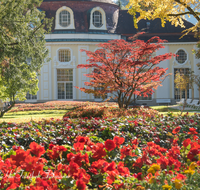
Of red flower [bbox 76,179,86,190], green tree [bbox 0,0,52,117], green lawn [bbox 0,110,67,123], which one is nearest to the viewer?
red flower [bbox 76,179,86,190]

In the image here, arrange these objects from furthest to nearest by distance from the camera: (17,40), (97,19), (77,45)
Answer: (97,19)
(77,45)
(17,40)

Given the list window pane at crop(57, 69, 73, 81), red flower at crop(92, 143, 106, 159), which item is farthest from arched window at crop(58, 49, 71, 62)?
red flower at crop(92, 143, 106, 159)

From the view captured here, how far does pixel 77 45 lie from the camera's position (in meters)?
24.9

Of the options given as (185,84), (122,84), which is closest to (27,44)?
(122,84)

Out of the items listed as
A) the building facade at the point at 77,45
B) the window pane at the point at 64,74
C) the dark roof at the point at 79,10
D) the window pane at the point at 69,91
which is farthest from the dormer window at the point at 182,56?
the window pane at the point at 69,91

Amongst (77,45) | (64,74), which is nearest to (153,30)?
(77,45)

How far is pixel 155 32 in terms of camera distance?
86.6 feet

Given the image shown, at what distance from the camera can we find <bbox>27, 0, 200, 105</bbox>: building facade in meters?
24.7

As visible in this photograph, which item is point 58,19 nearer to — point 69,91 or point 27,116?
point 69,91

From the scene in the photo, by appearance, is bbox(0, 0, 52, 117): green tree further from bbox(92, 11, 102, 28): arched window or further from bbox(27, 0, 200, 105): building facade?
bbox(92, 11, 102, 28): arched window

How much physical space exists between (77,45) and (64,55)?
5.65 ft

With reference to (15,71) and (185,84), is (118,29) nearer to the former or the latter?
(185,84)

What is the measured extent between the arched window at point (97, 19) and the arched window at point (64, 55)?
393 cm

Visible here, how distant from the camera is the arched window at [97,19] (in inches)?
998
